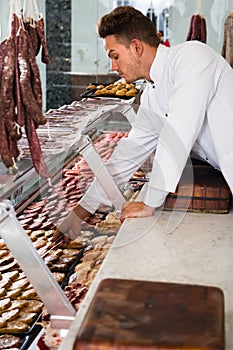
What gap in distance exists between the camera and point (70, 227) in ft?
10.1

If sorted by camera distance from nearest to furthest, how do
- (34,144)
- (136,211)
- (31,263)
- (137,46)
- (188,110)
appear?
(31,263) → (34,144) → (188,110) → (136,211) → (137,46)

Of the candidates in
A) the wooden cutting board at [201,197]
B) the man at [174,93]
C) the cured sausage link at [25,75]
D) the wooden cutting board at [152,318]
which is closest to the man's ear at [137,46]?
the man at [174,93]

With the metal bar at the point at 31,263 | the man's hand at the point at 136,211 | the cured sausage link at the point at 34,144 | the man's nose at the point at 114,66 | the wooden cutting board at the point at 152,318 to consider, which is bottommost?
the man's hand at the point at 136,211

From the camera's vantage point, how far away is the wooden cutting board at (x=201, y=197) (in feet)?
8.53

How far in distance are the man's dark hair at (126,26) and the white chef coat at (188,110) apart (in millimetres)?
105

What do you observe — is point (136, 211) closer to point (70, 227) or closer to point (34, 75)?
point (70, 227)

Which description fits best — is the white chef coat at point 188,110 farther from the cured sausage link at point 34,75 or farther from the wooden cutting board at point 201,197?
the cured sausage link at point 34,75

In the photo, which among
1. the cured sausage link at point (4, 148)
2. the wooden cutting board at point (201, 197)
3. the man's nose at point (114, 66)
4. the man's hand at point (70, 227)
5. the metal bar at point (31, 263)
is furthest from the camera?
the man's hand at point (70, 227)

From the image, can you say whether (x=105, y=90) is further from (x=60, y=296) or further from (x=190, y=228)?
(x=60, y=296)

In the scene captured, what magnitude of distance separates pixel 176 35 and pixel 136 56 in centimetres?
677

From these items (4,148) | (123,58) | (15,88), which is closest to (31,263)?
(4,148)

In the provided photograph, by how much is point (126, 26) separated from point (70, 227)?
1.04 m

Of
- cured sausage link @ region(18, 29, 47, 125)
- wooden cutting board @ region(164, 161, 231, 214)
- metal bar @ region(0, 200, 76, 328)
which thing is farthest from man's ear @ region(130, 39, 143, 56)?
metal bar @ region(0, 200, 76, 328)

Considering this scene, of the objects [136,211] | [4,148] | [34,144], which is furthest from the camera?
[136,211]
